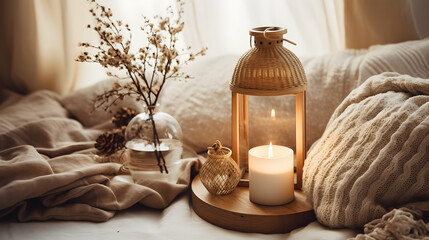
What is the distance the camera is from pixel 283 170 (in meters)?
1.19

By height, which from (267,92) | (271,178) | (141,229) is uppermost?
(267,92)

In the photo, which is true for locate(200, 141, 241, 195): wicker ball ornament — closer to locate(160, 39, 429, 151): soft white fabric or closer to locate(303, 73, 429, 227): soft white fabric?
locate(303, 73, 429, 227): soft white fabric

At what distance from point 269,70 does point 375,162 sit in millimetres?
297

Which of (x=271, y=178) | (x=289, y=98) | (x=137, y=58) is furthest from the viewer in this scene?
(x=289, y=98)

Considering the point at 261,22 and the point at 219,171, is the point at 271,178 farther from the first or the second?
the point at 261,22

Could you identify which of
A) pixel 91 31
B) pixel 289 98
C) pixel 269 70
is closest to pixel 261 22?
pixel 289 98

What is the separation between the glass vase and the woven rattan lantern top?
0.99ft

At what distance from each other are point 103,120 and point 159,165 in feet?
1.56

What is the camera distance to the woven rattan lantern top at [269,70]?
1153 mm

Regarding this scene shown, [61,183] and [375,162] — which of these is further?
[61,183]

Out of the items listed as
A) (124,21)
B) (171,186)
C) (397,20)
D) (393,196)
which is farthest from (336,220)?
(124,21)

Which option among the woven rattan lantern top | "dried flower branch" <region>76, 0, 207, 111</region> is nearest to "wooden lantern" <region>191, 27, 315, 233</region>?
the woven rattan lantern top

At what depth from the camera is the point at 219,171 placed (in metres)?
1.24

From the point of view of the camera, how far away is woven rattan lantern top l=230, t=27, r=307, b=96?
1.15 metres
